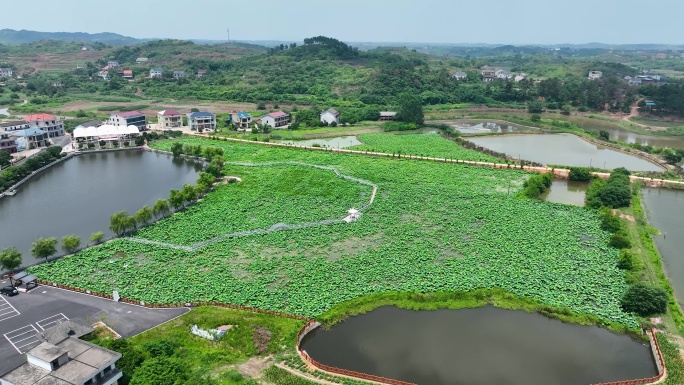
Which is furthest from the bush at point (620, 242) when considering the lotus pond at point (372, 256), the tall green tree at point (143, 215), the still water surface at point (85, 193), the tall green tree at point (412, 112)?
the tall green tree at point (412, 112)

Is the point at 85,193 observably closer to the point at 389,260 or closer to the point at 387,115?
the point at 389,260

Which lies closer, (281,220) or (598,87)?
(281,220)

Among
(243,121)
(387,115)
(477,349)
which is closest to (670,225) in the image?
(477,349)

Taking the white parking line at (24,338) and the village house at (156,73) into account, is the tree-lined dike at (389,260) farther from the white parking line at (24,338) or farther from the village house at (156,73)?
the village house at (156,73)

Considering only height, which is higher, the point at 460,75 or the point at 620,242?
the point at 460,75

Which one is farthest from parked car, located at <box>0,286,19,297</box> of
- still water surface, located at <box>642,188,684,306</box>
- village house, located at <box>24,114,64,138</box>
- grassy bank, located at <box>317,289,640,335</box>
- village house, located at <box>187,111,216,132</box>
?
village house, located at <box>187,111,216,132</box>

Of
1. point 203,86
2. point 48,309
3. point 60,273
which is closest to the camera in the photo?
point 48,309

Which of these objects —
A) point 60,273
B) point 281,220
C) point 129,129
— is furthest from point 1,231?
point 129,129

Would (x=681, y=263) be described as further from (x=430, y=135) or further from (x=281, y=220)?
(x=430, y=135)

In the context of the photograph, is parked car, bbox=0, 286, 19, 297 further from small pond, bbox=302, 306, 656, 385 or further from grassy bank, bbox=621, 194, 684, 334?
grassy bank, bbox=621, 194, 684, 334
